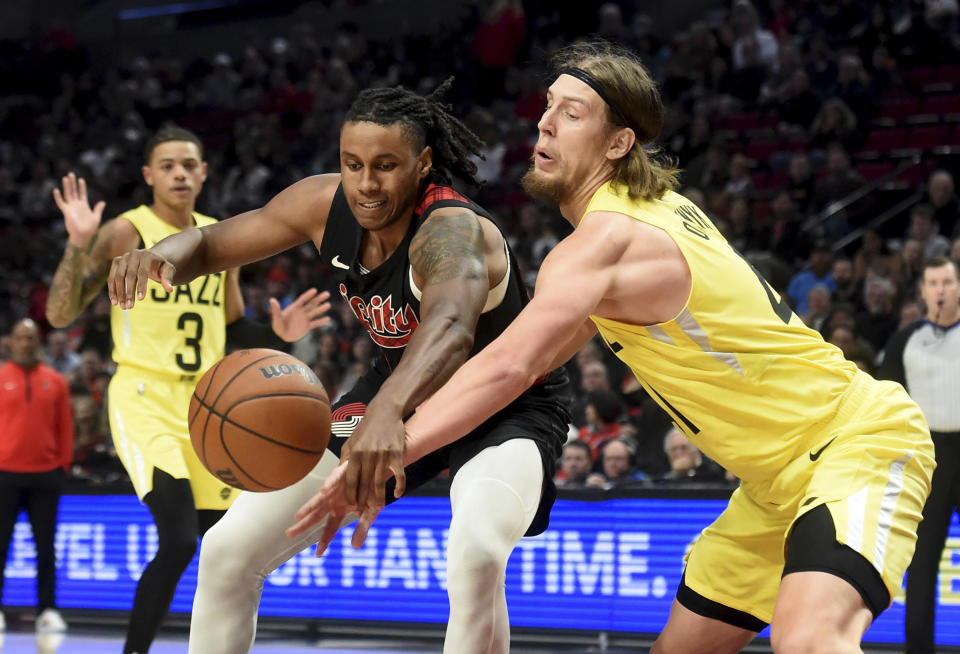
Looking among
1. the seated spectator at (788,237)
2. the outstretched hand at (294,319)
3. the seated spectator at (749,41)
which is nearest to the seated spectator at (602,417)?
the seated spectator at (788,237)

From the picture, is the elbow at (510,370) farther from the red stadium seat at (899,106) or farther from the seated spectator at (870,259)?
the red stadium seat at (899,106)

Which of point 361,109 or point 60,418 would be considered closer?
point 361,109

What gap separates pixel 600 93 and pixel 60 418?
615cm

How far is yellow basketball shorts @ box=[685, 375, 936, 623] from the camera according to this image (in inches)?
111

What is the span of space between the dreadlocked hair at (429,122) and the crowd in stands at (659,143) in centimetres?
376

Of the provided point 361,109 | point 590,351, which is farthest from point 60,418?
point 361,109

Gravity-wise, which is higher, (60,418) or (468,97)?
(468,97)

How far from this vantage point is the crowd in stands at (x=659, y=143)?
910 centimetres

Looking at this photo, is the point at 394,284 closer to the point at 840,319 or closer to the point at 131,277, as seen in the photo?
the point at 131,277

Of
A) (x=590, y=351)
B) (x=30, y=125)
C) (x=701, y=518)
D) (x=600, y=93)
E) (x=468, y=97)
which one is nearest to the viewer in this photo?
(x=600, y=93)

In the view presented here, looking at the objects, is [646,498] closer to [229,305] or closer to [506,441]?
[229,305]

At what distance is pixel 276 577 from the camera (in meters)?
7.83

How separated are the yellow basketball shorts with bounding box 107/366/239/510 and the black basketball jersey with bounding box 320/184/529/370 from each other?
187 centimetres

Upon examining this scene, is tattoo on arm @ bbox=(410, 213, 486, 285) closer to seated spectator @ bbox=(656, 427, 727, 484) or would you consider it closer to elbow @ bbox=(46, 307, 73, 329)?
elbow @ bbox=(46, 307, 73, 329)
